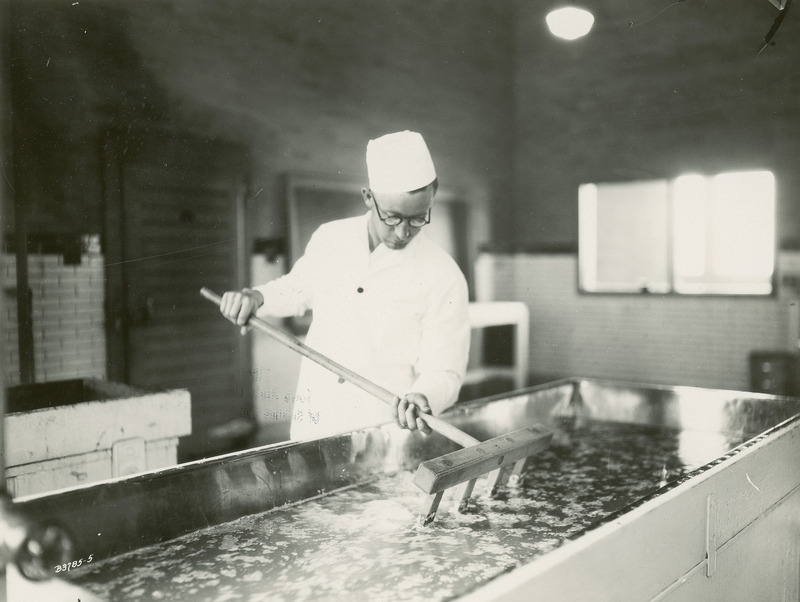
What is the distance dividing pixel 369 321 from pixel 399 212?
0.48 meters

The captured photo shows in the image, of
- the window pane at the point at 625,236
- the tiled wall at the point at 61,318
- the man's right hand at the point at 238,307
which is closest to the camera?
the tiled wall at the point at 61,318

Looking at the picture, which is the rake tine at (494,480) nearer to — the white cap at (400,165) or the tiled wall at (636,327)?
the white cap at (400,165)

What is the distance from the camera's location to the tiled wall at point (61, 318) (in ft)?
7.39

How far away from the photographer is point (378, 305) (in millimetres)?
2773

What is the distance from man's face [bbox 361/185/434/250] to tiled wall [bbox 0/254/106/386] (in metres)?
1.08

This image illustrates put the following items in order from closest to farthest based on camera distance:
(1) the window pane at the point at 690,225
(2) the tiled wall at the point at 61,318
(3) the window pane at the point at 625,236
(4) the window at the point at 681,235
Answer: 1. (2) the tiled wall at the point at 61,318
2. (4) the window at the point at 681,235
3. (1) the window pane at the point at 690,225
4. (3) the window pane at the point at 625,236

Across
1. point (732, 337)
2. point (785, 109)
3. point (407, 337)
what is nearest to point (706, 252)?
point (732, 337)

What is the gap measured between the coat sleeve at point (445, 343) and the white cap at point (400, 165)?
45cm

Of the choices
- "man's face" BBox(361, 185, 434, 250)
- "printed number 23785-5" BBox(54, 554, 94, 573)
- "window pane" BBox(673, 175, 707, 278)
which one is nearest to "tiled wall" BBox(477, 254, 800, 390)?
"window pane" BBox(673, 175, 707, 278)

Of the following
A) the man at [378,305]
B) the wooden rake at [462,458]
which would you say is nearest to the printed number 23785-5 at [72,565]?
the wooden rake at [462,458]

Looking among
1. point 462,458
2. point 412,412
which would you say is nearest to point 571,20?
point 412,412

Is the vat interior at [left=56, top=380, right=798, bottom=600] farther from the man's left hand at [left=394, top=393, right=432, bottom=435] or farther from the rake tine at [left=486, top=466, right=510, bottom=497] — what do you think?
the man's left hand at [left=394, top=393, right=432, bottom=435]

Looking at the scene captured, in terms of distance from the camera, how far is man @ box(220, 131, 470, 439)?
264 cm

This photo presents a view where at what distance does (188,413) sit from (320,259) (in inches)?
32.6
